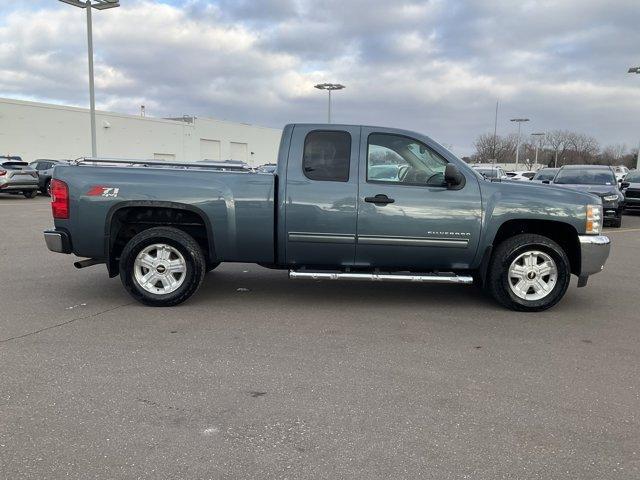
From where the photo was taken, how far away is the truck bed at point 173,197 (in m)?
5.55

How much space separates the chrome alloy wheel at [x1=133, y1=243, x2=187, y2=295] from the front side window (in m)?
2.28

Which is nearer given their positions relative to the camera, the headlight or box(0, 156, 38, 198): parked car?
the headlight

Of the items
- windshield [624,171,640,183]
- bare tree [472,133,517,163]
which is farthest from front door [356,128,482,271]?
bare tree [472,133,517,163]

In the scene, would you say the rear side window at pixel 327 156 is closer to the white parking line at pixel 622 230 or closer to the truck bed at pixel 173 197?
the truck bed at pixel 173 197

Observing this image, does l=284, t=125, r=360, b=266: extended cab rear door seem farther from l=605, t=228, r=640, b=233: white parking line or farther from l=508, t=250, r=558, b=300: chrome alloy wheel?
l=605, t=228, r=640, b=233: white parking line

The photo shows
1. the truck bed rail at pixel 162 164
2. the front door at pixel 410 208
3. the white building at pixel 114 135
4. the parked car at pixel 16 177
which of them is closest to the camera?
the front door at pixel 410 208

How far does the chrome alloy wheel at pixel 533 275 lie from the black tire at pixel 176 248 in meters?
3.40

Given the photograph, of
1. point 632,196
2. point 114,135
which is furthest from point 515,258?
point 114,135

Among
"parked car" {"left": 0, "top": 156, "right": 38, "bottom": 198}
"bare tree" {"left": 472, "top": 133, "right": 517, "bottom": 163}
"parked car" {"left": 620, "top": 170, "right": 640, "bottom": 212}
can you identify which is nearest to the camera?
"parked car" {"left": 620, "top": 170, "right": 640, "bottom": 212}

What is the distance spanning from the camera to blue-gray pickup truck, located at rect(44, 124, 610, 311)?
5.58 m

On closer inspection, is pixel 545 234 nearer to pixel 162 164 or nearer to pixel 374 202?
pixel 374 202

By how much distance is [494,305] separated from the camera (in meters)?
6.13

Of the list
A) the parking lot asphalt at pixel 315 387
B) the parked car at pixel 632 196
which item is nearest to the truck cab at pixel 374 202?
the parking lot asphalt at pixel 315 387

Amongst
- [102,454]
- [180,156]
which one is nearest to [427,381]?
[102,454]
